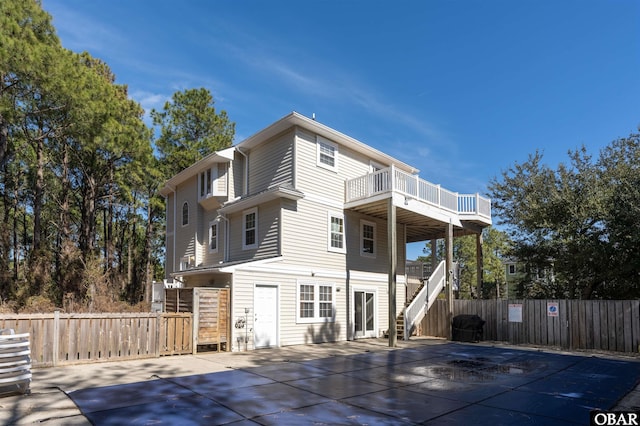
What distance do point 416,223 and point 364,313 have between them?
469cm

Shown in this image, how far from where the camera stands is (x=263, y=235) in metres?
16.0

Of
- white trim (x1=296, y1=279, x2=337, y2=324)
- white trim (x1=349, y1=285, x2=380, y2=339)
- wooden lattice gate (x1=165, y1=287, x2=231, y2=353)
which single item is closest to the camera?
wooden lattice gate (x1=165, y1=287, x2=231, y2=353)

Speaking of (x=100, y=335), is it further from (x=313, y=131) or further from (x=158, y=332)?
(x=313, y=131)

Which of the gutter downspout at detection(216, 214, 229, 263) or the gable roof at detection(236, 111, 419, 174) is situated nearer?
the gable roof at detection(236, 111, 419, 174)

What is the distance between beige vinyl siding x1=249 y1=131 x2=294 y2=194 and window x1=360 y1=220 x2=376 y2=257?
13.6ft

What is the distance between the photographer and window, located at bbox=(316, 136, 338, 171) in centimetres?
1669

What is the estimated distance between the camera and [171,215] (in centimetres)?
2344

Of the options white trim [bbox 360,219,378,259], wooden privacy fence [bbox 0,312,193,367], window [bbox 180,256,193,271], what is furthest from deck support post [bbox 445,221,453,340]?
window [bbox 180,256,193,271]

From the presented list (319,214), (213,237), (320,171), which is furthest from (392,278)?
(213,237)

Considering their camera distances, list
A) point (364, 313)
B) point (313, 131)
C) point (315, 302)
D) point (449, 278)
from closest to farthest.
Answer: point (315, 302) < point (313, 131) < point (449, 278) < point (364, 313)

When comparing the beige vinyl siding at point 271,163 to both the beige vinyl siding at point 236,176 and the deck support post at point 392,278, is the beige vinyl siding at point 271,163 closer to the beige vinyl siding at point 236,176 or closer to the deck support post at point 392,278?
the beige vinyl siding at point 236,176

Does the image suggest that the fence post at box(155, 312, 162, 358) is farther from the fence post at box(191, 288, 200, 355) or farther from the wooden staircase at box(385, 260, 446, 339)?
the wooden staircase at box(385, 260, 446, 339)

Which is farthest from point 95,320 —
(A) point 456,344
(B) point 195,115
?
(B) point 195,115

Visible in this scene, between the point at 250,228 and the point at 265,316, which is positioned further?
the point at 250,228
